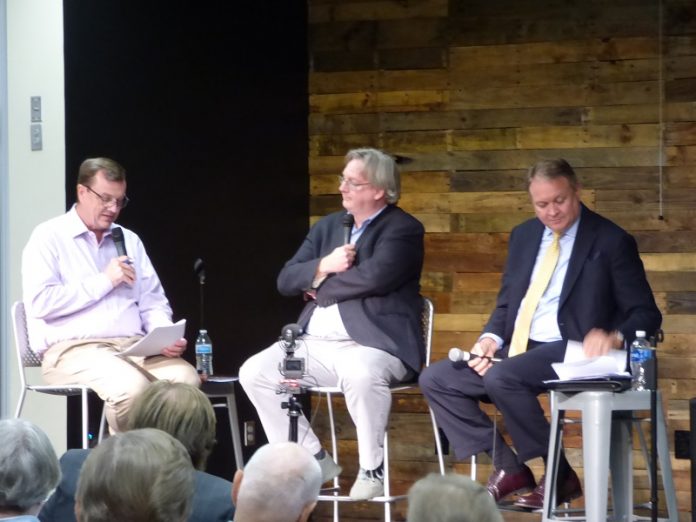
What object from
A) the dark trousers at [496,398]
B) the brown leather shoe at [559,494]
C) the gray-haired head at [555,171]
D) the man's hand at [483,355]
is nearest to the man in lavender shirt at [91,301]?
the dark trousers at [496,398]

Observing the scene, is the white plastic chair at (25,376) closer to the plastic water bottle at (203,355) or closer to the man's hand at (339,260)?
the plastic water bottle at (203,355)

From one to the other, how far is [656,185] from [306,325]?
1.88 meters

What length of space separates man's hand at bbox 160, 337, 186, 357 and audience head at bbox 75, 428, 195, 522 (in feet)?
9.53

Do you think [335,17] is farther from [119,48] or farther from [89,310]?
[89,310]

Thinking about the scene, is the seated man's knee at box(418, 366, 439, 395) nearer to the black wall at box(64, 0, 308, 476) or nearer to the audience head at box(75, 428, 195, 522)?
the black wall at box(64, 0, 308, 476)

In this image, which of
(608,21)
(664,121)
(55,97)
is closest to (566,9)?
(608,21)

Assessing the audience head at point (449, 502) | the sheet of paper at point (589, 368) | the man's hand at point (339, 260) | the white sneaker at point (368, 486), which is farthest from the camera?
the man's hand at point (339, 260)

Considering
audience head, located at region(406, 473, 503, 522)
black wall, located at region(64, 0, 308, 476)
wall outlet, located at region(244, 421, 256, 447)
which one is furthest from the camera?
wall outlet, located at region(244, 421, 256, 447)

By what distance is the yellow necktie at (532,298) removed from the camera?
15.9 feet

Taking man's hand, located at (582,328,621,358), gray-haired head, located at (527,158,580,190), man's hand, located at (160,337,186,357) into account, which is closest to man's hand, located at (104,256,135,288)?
man's hand, located at (160,337,186,357)

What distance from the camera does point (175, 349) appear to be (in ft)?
16.6

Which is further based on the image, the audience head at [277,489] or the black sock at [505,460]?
the black sock at [505,460]

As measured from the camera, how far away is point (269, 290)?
20.7 feet

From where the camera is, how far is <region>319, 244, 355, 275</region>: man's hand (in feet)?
16.6
